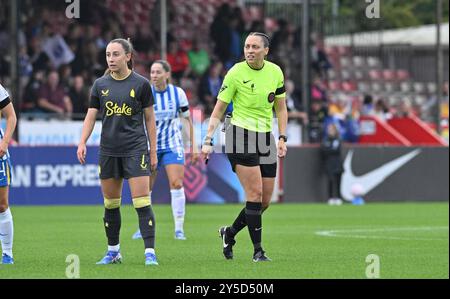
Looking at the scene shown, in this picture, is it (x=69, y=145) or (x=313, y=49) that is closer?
(x=69, y=145)

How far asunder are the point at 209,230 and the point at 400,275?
764cm

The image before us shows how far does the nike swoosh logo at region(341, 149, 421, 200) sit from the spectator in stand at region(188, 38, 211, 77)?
438 centimetres

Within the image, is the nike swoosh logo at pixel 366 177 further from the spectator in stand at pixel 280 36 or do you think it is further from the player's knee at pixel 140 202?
the player's knee at pixel 140 202

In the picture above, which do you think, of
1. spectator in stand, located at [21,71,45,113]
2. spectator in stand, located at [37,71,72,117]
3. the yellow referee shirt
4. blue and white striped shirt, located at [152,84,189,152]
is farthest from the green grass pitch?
spectator in stand, located at [21,71,45,113]

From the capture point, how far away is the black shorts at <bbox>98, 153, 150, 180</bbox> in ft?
40.5

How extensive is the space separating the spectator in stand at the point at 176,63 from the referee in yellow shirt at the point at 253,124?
16.9m

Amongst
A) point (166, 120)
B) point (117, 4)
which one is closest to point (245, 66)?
point (166, 120)

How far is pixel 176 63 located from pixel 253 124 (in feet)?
56.1

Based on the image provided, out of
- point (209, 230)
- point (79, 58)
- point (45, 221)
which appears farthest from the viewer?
point (79, 58)

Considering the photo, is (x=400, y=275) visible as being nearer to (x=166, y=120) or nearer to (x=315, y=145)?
(x=166, y=120)

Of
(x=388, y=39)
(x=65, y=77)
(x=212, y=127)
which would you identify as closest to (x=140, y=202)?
(x=212, y=127)

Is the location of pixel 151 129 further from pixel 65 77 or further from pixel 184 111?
pixel 65 77

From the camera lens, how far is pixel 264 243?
16.3 meters
